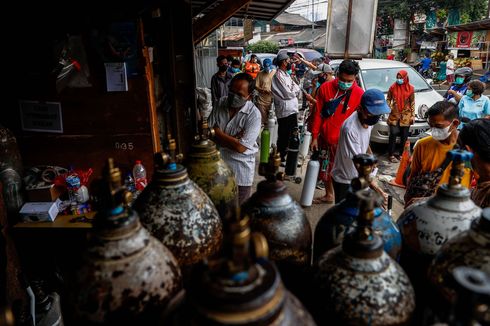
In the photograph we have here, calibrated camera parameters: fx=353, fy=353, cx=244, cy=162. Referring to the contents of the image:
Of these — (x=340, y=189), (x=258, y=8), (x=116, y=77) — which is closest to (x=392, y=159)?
A: (x=340, y=189)

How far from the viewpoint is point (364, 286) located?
105 cm

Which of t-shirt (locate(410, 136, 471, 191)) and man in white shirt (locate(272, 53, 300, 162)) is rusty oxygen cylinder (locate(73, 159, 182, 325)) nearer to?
t-shirt (locate(410, 136, 471, 191))

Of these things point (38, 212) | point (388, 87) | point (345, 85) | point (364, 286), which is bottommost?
point (38, 212)

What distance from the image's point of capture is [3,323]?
841mm

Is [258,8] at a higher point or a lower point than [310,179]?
higher

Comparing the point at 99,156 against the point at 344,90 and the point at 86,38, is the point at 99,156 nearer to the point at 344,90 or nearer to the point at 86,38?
the point at 86,38

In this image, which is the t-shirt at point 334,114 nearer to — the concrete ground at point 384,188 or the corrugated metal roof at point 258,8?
the concrete ground at point 384,188

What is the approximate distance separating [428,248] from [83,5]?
9.25 feet

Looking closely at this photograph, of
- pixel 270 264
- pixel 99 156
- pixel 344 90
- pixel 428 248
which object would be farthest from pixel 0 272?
pixel 344 90

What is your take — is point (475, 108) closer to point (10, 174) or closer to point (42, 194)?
point (42, 194)

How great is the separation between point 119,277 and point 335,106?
4.04 meters

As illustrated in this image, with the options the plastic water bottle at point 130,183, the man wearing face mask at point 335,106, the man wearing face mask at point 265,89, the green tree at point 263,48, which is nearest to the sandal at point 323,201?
the man wearing face mask at point 335,106

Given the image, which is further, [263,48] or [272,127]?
[263,48]

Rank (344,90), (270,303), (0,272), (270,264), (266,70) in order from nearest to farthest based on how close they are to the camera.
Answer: (270,303) < (270,264) < (0,272) < (344,90) < (266,70)
